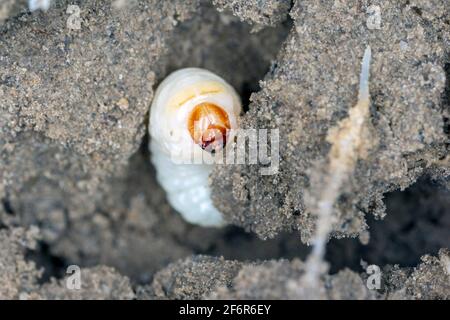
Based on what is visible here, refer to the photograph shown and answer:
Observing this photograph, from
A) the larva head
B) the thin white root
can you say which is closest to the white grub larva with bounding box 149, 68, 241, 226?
the larva head

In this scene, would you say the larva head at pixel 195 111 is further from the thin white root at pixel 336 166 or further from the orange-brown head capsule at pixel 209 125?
the thin white root at pixel 336 166

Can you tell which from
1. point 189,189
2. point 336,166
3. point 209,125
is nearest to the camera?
point 336,166

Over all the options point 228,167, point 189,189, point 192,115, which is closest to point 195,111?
point 192,115

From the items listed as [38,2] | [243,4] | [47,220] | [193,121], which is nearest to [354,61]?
[243,4]

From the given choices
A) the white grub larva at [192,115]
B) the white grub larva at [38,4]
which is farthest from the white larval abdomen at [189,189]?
the white grub larva at [38,4]

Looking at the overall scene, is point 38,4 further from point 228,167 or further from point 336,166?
point 336,166

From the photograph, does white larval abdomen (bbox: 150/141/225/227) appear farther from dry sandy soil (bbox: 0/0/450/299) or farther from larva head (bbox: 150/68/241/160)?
larva head (bbox: 150/68/241/160)
